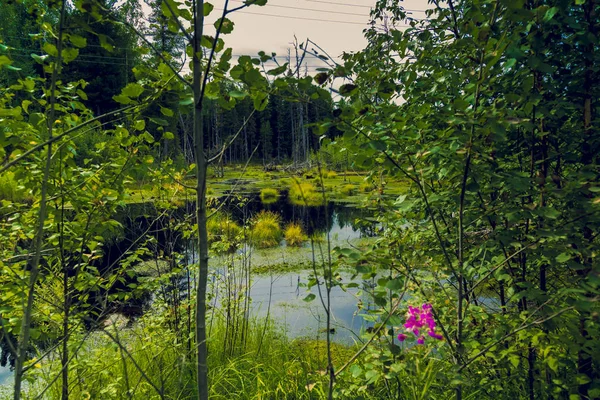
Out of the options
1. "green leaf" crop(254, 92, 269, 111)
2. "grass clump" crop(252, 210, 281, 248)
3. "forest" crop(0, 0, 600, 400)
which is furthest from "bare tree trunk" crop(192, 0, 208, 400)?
"grass clump" crop(252, 210, 281, 248)

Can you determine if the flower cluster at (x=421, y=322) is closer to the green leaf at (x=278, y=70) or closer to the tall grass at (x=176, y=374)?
the tall grass at (x=176, y=374)

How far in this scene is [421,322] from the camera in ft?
5.79

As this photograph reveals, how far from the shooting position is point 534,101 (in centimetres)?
118

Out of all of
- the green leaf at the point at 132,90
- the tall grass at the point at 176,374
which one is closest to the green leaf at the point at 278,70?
the green leaf at the point at 132,90

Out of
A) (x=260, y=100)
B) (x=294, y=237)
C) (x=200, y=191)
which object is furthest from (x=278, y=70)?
(x=294, y=237)

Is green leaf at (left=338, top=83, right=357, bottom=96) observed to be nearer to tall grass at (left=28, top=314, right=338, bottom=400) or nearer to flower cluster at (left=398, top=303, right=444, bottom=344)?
flower cluster at (left=398, top=303, right=444, bottom=344)

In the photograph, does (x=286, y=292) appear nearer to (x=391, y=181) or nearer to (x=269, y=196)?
(x=391, y=181)

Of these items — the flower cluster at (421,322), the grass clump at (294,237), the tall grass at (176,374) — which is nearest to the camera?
the flower cluster at (421,322)

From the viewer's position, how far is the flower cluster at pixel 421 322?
1.70 m

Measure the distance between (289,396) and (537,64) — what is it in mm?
2292

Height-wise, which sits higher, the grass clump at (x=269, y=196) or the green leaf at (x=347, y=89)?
the green leaf at (x=347, y=89)

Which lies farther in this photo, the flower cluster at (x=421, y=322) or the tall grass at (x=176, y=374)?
the tall grass at (x=176, y=374)

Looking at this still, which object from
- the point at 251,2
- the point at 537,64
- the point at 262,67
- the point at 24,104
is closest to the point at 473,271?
the point at 537,64

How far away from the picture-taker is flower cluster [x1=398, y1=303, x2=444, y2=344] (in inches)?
66.9
